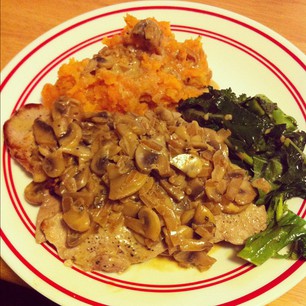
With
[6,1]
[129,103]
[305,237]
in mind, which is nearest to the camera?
[305,237]

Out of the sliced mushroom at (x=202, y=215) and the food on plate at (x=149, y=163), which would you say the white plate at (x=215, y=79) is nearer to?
the food on plate at (x=149, y=163)

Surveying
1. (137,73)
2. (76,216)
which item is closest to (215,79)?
(137,73)

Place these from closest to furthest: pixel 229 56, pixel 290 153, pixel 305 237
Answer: pixel 305 237
pixel 290 153
pixel 229 56

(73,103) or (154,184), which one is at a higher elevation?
(73,103)

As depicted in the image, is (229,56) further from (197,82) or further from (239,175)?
(239,175)

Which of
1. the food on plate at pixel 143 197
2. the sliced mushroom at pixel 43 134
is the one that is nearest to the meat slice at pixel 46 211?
the food on plate at pixel 143 197

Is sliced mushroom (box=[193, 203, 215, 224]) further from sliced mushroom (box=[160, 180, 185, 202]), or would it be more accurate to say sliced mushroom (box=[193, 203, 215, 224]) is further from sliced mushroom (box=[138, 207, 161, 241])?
sliced mushroom (box=[138, 207, 161, 241])

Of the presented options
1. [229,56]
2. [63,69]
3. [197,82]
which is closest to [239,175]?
[197,82]

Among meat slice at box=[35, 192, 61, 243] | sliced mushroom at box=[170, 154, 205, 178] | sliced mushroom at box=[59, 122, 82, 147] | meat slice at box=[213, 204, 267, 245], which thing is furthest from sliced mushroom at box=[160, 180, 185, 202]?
meat slice at box=[35, 192, 61, 243]
